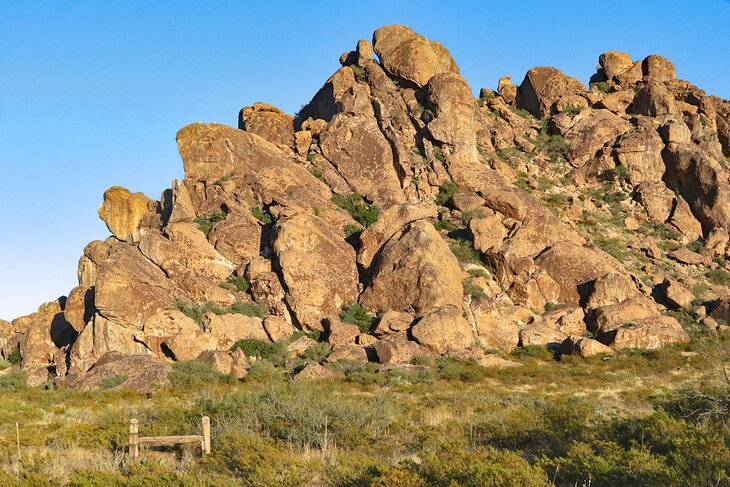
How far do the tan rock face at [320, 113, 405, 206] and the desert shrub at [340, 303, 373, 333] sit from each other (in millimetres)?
10091

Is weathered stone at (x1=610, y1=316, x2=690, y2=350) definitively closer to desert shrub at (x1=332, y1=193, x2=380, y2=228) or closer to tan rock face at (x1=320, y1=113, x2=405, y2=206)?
desert shrub at (x1=332, y1=193, x2=380, y2=228)

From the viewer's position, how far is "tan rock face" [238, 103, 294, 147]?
53.2 metres

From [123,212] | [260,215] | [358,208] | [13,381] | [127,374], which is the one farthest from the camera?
[123,212]

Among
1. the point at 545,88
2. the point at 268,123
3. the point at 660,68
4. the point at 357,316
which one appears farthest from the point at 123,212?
the point at 660,68

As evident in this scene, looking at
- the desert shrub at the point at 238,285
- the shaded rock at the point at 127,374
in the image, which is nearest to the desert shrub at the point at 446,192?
the desert shrub at the point at 238,285

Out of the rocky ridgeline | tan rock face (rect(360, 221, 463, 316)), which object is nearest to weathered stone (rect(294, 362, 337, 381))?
the rocky ridgeline

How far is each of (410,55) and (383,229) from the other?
21.5m

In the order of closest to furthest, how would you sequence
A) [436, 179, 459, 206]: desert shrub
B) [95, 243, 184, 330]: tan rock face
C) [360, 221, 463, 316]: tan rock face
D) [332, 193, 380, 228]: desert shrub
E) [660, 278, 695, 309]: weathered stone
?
[95, 243, 184, 330]: tan rock face < [360, 221, 463, 316]: tan rock face < [660, 278, 695, 309]: weathered stone < [332, 193, 380, 228]: desert shrub < [436, 179, 459, 206]: desert shrub

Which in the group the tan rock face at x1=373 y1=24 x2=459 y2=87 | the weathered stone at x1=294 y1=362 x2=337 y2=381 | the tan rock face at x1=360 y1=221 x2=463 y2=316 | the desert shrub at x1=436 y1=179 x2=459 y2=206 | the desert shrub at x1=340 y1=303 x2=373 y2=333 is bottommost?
the weathered stone at x1=294 y1=362 x2=337 y2=381

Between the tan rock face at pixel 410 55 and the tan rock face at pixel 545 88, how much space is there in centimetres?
620

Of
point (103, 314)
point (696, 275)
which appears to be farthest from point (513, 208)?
point (103, 314)

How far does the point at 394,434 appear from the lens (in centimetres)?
1608

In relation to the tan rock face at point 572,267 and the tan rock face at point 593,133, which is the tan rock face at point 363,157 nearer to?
the tan rock face at point 572,267

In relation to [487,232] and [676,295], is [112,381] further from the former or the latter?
[676,295]
